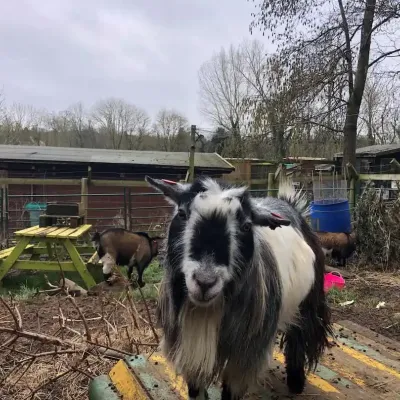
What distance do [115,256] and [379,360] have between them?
516 cm

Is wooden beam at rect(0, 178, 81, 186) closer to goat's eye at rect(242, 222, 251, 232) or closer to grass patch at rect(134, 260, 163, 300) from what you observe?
grass patch at rect(134, 260, 163, 300)

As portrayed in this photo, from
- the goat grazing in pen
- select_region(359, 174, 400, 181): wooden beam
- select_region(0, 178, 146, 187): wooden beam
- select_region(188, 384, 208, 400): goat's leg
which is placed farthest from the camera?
select_region(0, 178, 146, 187): wooden beam

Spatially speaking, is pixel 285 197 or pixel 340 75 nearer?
pixel 285 197

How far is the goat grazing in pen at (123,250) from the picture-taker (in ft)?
25.2

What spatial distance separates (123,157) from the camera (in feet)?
53.6

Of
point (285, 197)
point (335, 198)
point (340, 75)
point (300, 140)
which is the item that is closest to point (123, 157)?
point (300, 140)

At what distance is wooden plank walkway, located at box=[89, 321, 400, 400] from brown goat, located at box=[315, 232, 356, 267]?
4.79 meters

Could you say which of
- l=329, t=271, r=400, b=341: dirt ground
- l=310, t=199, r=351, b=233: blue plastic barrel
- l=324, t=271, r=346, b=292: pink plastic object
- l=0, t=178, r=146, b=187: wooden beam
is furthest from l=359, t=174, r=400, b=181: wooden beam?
l=0, t=178, r=146, b=187: wooden beam

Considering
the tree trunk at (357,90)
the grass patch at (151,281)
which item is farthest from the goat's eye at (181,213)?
the tree trunk at (357,90)

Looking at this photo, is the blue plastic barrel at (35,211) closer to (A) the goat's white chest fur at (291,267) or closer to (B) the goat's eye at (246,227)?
(A) the goat's white chest fur at (291,267)

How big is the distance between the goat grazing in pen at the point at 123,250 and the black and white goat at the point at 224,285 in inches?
209

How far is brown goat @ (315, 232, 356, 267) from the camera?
27.8 feet

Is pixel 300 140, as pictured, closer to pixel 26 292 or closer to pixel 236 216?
pixel 26 292

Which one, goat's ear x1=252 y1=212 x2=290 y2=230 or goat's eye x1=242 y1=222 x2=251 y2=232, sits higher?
goat's ear x1=252 y1=212 x2=290 y2=230
